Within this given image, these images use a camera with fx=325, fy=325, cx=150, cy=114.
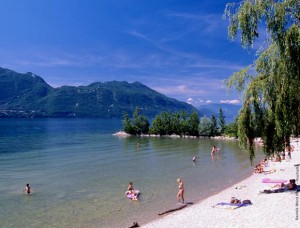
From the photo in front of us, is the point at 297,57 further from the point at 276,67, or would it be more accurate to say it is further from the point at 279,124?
the point at 279,124

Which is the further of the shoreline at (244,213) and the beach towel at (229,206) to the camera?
the beach towel at (229,206)

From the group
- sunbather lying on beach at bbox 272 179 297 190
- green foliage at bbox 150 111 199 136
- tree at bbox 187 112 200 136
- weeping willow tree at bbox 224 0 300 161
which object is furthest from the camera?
green foliage at bbox 150 111 199 136

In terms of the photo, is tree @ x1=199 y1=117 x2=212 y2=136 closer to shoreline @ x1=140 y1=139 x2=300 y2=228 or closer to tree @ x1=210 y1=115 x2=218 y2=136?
tree @ x1=210 y1=115 x2=218 y2=136

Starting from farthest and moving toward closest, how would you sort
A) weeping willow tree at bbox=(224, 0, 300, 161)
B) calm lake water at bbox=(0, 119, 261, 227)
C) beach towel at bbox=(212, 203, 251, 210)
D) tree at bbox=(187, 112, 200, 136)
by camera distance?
tree at bbox=(187, 112, 200, 136) → calm lake water at bbox=(0, 119, 261, 227) → beach towel at bbox=(212, 203, 251, 210) → weeping willow tree at bbox=(224, 0, 300, 161)

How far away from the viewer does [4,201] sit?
91.7 feet

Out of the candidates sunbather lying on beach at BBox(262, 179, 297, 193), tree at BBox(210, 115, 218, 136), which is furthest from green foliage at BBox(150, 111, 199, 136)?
sunbather lying on beach at BBox(262, 179, 297, 193)

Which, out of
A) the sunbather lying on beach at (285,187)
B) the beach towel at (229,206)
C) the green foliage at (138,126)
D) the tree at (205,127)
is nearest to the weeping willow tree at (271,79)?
the beach towel at (229,206)

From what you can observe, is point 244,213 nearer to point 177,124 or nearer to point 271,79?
point 271,79

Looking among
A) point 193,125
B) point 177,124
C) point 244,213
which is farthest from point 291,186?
point 177,124

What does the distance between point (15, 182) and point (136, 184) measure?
13.8 m

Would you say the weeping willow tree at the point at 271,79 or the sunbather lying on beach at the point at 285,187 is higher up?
the weeping willow tree at the point at 271,79

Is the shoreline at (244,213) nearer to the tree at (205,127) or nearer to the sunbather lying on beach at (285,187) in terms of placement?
A: the sunbather lying on beach at (285,187)

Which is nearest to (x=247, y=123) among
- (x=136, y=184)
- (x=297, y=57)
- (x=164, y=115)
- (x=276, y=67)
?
(x=276, y=67)

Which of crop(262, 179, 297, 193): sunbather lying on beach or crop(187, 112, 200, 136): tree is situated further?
crop(187, 112, 200, 136): tree
